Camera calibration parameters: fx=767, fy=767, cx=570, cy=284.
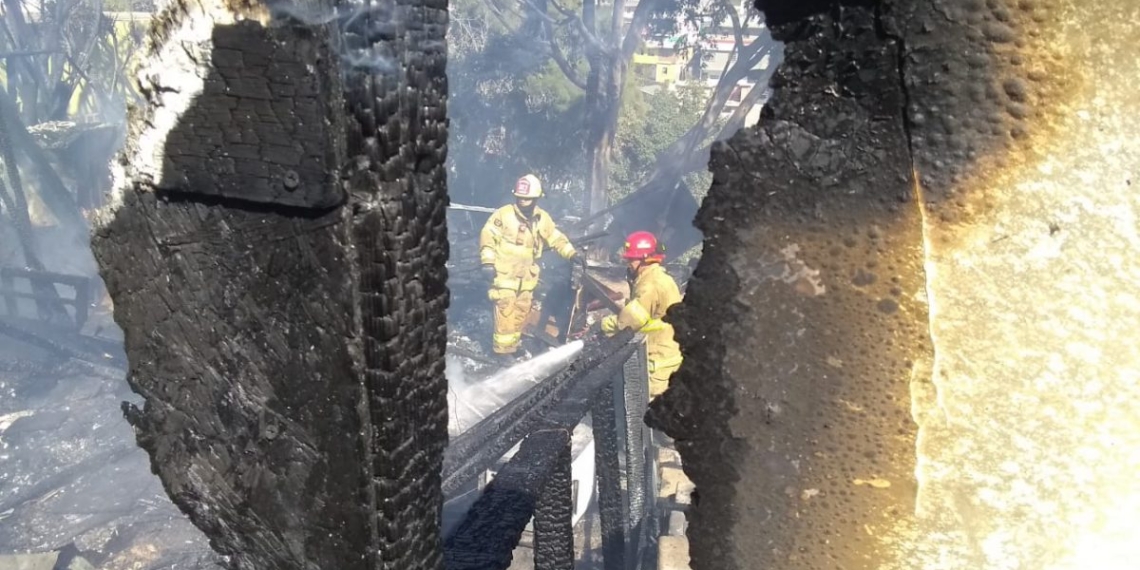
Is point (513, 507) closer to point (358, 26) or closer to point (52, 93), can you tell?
point (358, 26)

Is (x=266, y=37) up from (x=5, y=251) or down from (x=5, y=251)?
up

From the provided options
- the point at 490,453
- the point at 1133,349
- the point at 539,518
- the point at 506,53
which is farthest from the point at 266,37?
the point at 506,53

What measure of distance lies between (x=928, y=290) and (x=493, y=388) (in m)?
6.72

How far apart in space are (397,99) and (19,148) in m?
14.5

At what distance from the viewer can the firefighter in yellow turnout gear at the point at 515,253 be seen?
10086mm

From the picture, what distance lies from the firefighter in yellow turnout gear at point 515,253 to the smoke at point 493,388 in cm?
141

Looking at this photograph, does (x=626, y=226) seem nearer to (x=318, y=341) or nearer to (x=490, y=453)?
(x=490, y=453)

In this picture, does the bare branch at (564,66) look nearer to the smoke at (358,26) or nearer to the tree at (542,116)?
the tree at (542,116)

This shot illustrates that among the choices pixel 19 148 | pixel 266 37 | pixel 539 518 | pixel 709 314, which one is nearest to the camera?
pixel 266 37

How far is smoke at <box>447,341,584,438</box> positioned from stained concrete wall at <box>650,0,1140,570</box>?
556 cm

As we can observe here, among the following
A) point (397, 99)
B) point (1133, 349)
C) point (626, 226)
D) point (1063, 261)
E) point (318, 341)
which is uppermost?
point (397, 99)

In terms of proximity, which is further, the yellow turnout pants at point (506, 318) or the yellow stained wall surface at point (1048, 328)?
the yellow turnout pants at point (506, 318)

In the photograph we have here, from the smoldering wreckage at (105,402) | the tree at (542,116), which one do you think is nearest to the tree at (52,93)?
the smoldering wreckage at (105,402)

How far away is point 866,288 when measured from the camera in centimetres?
137
